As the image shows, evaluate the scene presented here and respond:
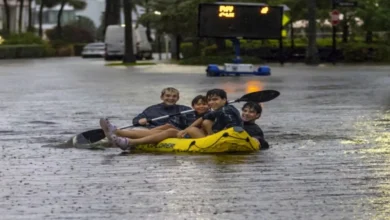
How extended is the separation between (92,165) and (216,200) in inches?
122

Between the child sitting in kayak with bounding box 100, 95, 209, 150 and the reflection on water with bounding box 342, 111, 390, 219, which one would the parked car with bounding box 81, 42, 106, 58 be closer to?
the reflection on water with bounding box 342, 111, 390, 219

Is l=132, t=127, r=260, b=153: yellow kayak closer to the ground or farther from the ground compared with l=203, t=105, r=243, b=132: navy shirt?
closer to the ground

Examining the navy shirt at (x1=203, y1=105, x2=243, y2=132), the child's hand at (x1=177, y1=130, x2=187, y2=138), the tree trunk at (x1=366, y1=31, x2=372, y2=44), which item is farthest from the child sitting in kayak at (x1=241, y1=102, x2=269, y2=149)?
the tree trunk at (x1=366, y1=31, x2=372, y2=44)

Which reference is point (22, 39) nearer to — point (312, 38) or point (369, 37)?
point (369, 37)

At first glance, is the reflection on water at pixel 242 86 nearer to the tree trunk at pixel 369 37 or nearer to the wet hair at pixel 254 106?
the wet hair at pixel 254 106

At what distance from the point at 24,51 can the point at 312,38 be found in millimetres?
26056

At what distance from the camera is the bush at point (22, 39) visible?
6931 centimetres

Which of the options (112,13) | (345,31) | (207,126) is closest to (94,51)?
(112,13)

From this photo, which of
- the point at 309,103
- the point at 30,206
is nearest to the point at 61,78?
the point at 309,103

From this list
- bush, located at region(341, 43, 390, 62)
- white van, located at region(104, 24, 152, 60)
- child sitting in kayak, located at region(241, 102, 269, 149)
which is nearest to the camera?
child sitting in kayak, located at region(241, 102, 269, 149)

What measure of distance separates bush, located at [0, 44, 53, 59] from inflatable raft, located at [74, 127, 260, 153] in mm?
52603

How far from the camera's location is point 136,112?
778 inches

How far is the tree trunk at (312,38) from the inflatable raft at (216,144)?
3414 centimetres

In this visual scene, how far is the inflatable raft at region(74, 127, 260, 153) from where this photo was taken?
13.0 meters
